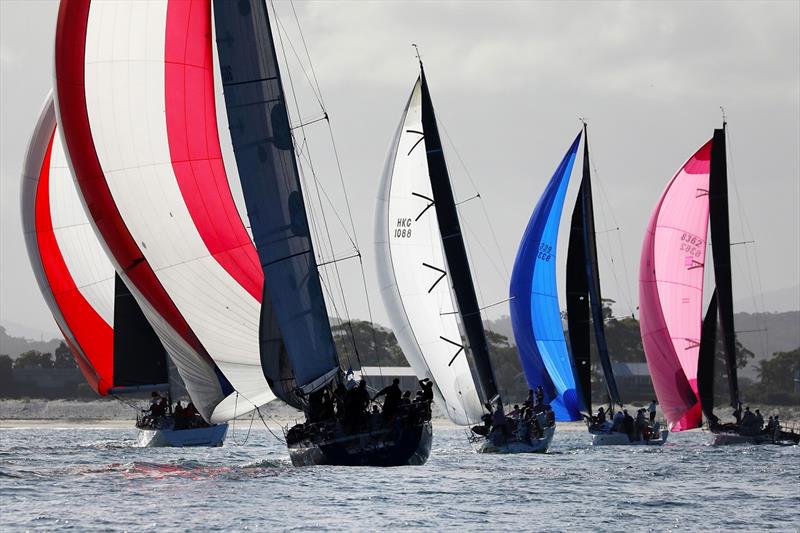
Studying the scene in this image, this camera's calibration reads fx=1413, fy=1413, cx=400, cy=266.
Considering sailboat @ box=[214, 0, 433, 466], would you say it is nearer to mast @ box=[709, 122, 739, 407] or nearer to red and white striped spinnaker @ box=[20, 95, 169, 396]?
red and white striped spinnaker @ box=[20, 95, 169, 396]

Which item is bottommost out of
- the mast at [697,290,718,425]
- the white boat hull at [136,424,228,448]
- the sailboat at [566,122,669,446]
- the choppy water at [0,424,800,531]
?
the choppy water at [0,424,800,531]

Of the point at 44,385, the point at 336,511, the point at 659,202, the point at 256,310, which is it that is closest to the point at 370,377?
the point at 44,385

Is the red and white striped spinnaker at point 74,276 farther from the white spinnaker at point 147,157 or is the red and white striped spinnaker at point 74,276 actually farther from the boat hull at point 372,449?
the boat hull at point 372,449

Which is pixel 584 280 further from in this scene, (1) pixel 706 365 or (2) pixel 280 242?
(2) pixel 280 242

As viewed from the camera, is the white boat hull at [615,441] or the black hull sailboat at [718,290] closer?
the white boat hull at [615,441]

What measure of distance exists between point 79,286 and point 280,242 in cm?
1393

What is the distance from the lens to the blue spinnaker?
4531 centimetres

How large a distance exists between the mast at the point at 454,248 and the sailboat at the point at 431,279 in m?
0.03

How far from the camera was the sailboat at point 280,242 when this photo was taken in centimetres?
2848

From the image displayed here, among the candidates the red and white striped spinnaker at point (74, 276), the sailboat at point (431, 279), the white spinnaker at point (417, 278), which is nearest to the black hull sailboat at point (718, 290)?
the sailboat at point (431, 279)

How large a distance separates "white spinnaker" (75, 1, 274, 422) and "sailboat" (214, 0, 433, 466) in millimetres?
1246

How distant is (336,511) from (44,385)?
81.4 m

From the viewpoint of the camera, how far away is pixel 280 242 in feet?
94.1

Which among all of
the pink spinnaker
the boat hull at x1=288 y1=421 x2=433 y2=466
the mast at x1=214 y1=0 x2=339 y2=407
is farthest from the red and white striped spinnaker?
the pink spinnaker
